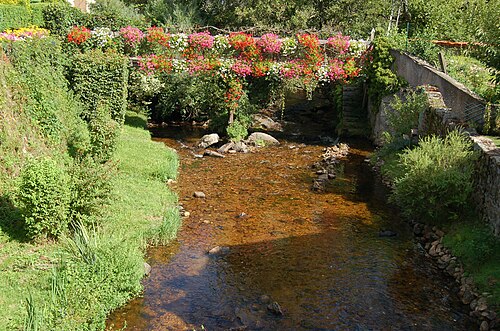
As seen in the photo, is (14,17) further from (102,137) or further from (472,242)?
(472,242)

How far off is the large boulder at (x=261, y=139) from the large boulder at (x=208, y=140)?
145 cm

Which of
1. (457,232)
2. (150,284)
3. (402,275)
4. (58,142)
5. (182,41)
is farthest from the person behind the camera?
(182,41)

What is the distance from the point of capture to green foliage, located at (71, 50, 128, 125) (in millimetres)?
17891

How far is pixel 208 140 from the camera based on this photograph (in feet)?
72.0

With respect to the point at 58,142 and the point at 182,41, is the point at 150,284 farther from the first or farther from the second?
the point at 182,41

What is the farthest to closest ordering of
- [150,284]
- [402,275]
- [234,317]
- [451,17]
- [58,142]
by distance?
[451,17] → [58,142] → [402,275] → [150,284] → [234,317]

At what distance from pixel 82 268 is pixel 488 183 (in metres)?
9.22

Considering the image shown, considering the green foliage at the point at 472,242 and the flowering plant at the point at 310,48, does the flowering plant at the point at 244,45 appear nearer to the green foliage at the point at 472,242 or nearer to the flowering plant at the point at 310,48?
the flowering plant at the point at 310,48

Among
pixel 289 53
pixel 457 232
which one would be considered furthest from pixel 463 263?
pixel 289 53

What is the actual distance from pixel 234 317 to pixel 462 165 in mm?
7197

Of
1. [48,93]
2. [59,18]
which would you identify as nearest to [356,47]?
[48,93]

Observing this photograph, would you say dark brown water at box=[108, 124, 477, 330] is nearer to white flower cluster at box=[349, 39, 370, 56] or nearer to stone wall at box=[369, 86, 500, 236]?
stone wall at box=[369, 86, 500, 236]

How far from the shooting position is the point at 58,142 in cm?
1456

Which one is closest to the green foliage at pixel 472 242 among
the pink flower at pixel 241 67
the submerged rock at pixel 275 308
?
the submerged rock at pixel 275 308
